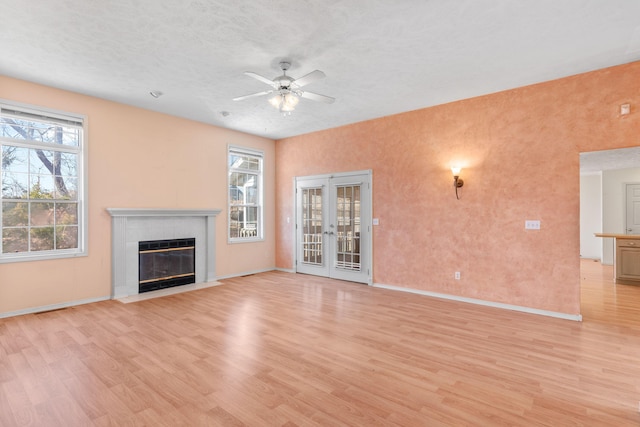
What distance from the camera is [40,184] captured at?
4.45 metres

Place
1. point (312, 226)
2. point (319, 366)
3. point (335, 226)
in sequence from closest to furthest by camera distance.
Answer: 1. point (319, 366)
2. point (335, 226)
3. point (312, 226)

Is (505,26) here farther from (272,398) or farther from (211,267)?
(211,267)

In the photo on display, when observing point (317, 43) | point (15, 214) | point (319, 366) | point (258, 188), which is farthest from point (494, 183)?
point (15, 214)

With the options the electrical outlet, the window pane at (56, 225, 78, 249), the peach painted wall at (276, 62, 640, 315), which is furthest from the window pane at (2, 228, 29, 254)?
the electrical outlet

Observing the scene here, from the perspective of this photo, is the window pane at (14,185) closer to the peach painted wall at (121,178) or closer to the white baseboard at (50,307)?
the peach painted wall at (121,178)

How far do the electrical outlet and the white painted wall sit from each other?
80cm

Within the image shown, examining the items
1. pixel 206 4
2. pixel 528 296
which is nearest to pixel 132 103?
pixel 206 4

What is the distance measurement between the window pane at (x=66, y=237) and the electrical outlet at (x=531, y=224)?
6708 millimetres

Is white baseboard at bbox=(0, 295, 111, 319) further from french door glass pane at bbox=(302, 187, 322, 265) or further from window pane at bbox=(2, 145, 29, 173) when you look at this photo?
french door glass pane at bbox=(302, 187, 322, 265)

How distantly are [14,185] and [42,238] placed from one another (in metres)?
0.80

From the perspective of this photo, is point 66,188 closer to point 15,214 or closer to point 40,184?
point 40,184

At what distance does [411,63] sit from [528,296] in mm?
3581

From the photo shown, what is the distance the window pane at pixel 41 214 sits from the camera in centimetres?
438

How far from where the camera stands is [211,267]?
6301mm
